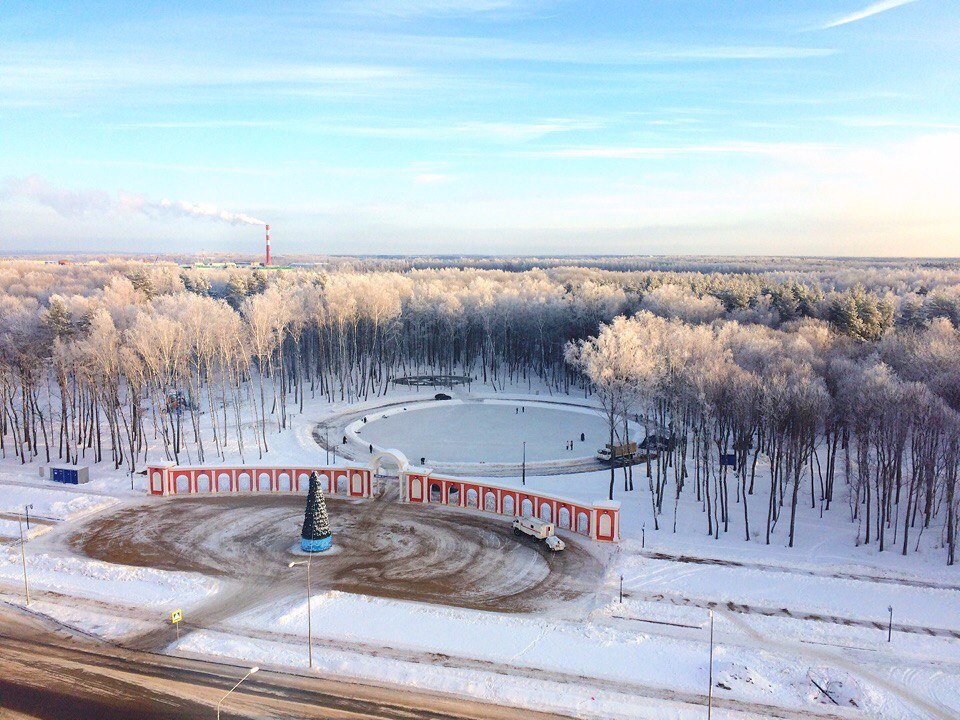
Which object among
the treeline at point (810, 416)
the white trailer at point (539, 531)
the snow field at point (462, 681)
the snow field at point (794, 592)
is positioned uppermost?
the treeline at point (810, 416)

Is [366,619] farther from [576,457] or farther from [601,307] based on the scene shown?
[601,307]

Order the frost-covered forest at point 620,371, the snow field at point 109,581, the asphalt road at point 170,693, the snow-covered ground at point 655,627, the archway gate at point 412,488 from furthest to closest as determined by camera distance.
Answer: the frost-covered forest at point 620,371
the archway gate at point 412,488
the snow field at point 109,581
the snow-covered ground at point 655,627
the asphalt road at point 170,693

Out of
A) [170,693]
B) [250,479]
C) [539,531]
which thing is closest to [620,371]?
[539,531]

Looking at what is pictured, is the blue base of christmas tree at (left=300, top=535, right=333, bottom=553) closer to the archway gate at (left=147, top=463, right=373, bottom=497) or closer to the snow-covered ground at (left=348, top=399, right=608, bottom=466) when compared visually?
the archway gate at (left=147, top=463, right=373, bottom=497)

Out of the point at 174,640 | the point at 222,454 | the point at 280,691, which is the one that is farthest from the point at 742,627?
the point at 222,454

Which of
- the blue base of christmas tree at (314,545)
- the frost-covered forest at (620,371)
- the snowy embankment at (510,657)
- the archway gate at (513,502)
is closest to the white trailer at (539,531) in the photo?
the archway gate at (513,502)

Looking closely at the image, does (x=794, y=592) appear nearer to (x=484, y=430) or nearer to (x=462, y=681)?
A: (x=462, y=681)

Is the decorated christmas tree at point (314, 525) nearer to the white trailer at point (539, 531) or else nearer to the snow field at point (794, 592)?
the white trailer at point (539, 531)
